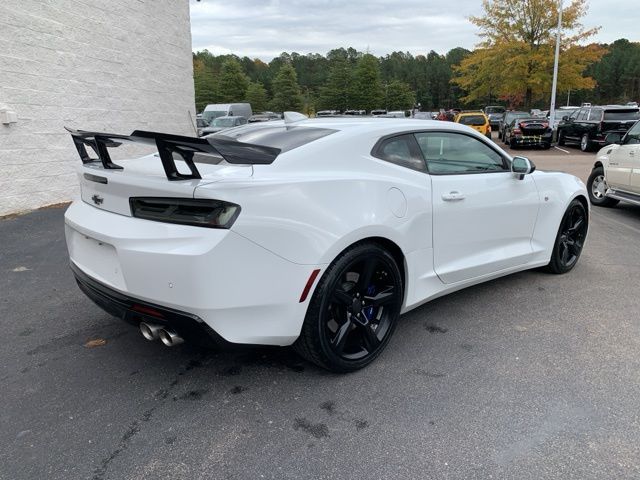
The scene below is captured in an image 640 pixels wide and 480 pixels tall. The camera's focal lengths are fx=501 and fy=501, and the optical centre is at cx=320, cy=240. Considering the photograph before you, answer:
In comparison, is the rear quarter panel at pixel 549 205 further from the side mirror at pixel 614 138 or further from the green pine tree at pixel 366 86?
the green pine tree at pixel 366 86

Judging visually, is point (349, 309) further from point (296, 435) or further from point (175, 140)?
point (175, 140)

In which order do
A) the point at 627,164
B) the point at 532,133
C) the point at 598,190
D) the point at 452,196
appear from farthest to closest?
the point at 532,133
the point at 598,190
the point at 627,164
the point at 452,196

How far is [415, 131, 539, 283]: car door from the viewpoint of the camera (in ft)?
11.3

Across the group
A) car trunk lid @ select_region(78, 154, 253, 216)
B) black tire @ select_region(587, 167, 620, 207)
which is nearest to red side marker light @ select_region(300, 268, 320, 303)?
car trunk lid @ select_region(78, 154, 253, 216)

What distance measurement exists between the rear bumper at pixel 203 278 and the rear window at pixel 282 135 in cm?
74

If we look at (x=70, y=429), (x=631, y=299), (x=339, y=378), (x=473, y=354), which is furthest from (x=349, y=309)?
(x=631, y=299)

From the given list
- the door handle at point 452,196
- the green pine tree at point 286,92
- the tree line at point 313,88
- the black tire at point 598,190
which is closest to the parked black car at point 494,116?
the tree line at point 313,88

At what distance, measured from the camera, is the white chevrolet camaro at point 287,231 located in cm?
238

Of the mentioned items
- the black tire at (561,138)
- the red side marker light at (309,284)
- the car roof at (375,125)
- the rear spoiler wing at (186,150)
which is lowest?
the black tire at (561,138)

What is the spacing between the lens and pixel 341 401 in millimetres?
2732

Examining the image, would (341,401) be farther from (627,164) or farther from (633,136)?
(633,136)

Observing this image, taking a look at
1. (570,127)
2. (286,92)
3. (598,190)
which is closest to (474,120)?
(570,127)

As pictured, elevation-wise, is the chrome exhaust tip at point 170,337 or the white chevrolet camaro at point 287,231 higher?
the white chevrolet camaro at point 287,231

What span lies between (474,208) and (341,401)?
5.70 feet
